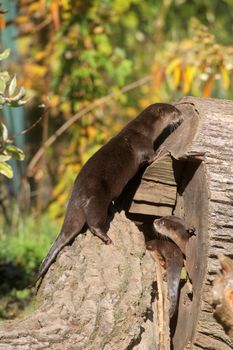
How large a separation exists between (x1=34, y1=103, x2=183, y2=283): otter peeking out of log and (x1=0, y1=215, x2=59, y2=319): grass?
1.07 metres

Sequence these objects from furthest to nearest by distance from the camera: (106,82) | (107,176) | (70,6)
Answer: (106,82) < (70,6) < (107,176)

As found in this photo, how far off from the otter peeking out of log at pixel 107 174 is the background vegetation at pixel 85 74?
4.52ft

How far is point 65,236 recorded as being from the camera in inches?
175

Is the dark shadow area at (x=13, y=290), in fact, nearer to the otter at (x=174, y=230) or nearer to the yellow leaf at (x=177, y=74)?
the otter at (x=174, y=230)

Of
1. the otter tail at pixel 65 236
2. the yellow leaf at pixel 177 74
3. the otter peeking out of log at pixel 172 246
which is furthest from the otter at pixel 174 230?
the yellow leaf at pixel 177 74

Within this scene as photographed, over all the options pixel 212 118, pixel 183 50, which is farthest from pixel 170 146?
pixel 183 50

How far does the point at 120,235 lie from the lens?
4.49 meters

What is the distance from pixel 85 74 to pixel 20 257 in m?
1.99

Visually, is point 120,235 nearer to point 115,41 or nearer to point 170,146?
point 170,146

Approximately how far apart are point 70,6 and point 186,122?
3.12m

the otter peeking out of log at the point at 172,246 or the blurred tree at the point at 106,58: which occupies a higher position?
the blurred tree at the point at 106,58

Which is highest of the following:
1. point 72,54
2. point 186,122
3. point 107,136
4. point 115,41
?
point 115,41

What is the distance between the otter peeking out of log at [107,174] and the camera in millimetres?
4461

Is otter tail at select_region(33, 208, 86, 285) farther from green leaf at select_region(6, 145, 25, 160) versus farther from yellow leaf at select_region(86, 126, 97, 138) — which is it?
yellow leaf at select_region(86, 126, 97, 138)
